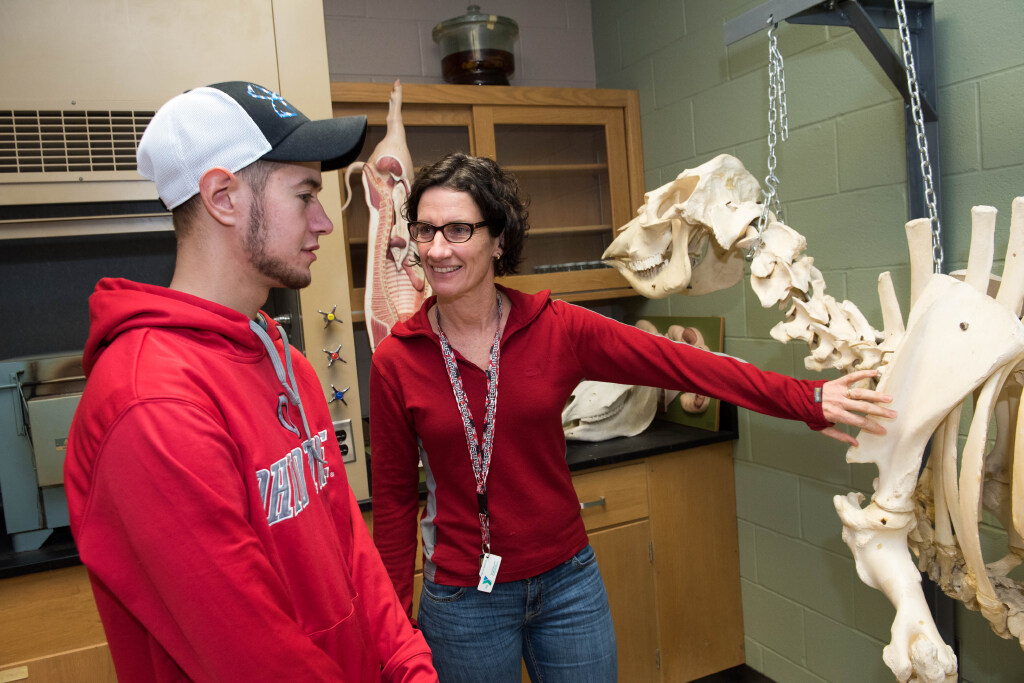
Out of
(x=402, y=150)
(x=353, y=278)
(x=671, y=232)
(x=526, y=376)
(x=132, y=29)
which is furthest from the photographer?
(x=353, y=278)

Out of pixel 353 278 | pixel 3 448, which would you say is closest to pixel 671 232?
pixel 353 278

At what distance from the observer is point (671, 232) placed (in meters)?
1.69

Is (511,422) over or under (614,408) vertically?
over

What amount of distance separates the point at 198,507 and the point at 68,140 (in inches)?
57.8

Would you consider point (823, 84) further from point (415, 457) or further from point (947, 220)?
point (415, 457)

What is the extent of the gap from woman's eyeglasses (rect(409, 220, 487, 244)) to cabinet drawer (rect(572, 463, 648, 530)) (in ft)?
3.72

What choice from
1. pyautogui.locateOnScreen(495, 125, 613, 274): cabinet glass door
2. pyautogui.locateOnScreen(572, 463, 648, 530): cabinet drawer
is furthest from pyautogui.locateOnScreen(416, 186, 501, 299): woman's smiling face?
pyautogui.locateOnScreen(495, 125, 613, 274): cabinet glass door

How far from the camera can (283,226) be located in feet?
3.26

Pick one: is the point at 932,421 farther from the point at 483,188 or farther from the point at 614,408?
the point at 614,408

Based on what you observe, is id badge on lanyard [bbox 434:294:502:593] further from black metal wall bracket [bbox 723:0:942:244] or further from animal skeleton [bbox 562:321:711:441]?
animal skeleton [bbox 562:321:711:441]

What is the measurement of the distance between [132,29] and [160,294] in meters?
1.30

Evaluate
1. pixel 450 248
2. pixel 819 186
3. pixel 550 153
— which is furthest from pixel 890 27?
pixel 550 153

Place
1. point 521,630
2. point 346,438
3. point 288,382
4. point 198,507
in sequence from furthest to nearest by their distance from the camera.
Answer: point 346,438 < point 521,630 < point 288,382 < point 198,507

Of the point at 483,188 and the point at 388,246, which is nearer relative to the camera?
the point at 483,188
